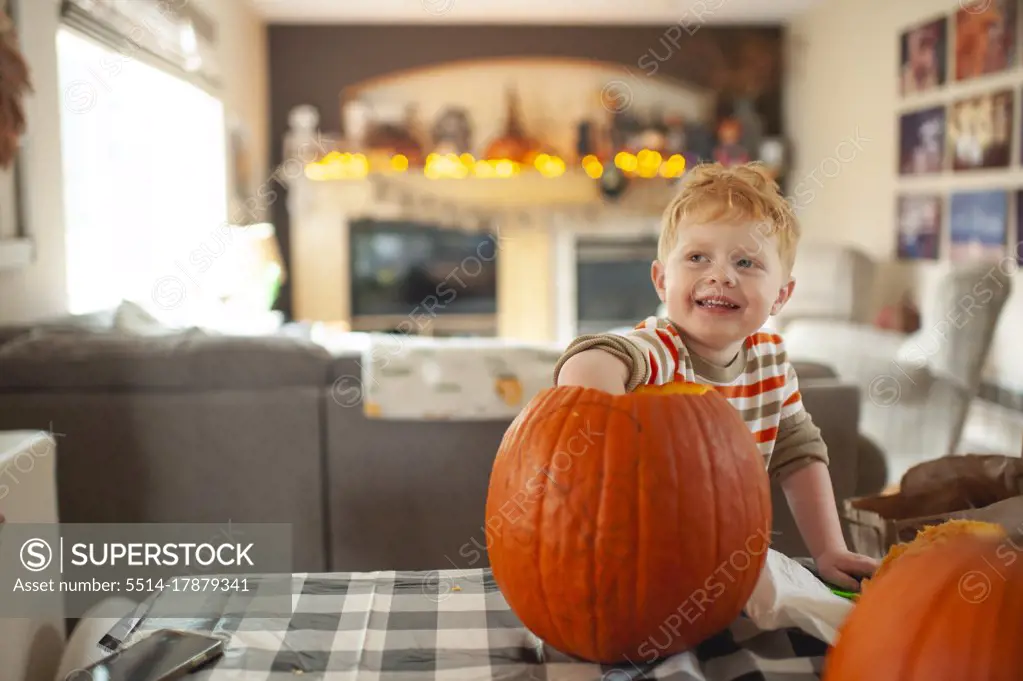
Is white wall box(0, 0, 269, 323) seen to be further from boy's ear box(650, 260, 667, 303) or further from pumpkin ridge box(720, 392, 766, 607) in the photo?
pumpkin ridge box(720, 392, 766, 607)

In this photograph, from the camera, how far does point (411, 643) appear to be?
0.76m

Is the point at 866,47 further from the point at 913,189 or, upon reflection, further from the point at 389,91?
the point at 389,91

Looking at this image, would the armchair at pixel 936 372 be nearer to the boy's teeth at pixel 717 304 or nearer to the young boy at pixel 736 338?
the young boy at pixel 736 338

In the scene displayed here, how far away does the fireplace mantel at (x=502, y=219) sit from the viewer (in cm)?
635

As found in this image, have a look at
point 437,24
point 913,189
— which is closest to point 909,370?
point 913,189

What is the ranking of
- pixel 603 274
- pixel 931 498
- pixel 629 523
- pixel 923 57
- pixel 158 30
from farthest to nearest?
pixel 603 274 → pixel 923 57 → pixel 158 30 → pixel 931 498 → pixel 629 523

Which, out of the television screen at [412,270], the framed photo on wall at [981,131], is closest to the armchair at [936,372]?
the framed photo on wall at [981,131]

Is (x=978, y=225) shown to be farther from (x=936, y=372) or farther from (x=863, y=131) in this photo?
(x=863, y=131)

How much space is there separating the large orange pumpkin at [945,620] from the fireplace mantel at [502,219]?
5.84 metres

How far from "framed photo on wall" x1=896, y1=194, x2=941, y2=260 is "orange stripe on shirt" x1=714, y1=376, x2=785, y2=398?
4.11 metres

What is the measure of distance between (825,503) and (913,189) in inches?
173

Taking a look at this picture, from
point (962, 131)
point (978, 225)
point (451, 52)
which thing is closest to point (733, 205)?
point (978, 225)

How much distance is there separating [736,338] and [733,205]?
0.13m

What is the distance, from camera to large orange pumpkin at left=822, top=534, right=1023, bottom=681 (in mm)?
522
